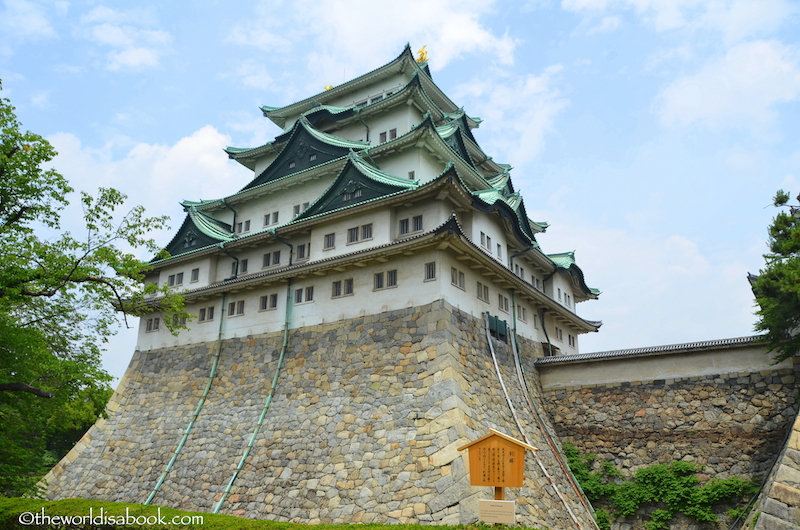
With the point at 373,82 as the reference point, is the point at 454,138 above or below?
below

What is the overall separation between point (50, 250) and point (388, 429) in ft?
35.8

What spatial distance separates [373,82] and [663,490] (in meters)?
24.8

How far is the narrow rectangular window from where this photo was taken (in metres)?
23.0

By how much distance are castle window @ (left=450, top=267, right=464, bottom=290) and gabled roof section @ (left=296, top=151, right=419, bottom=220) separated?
3761 millimetres

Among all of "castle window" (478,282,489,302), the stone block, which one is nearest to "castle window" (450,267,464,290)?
"castle window" (478,282,489,302)

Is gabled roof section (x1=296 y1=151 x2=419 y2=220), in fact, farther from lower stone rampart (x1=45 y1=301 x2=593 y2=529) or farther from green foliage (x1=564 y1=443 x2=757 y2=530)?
green foliage (x1=564 y1=443 x2=757 y2=530)

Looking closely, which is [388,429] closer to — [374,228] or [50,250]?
[374,228]

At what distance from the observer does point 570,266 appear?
100 feet

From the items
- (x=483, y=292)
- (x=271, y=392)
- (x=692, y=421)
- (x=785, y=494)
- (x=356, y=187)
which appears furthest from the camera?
(x=356, y=187)

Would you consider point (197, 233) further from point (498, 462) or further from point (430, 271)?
point (498, 462)

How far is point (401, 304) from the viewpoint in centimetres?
2047

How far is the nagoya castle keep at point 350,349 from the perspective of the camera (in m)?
17.6

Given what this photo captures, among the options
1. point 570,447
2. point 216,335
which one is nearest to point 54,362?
point 216,335

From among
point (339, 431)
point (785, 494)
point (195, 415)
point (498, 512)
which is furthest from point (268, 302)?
point (785, 494)
